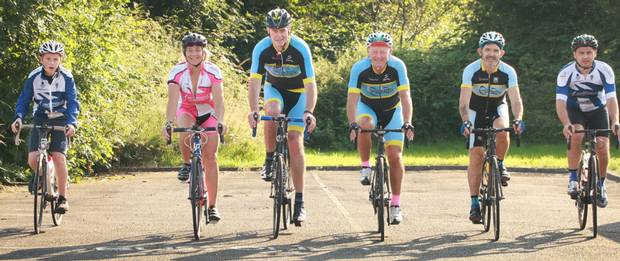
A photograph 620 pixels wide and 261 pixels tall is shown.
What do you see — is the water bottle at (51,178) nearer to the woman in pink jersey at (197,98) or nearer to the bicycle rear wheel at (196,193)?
the woman in pink jersey at (197,98)

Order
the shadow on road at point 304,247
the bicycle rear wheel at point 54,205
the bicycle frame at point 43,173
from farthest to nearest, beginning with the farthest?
the bicycle rear wheel at point 54,205
the bicycle frame at point 43,173
the shadow on road at point 304,247

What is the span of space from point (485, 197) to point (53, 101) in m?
4.44

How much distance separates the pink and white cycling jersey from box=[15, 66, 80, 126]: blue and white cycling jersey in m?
1.31

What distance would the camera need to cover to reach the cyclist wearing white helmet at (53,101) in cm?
1172

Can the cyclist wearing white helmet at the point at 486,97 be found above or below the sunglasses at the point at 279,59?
below

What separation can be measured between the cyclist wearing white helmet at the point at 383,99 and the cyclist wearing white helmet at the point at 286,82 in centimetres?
47

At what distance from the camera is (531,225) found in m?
12.2

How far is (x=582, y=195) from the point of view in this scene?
38.8 feet

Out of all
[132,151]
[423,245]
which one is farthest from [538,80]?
[423,245]

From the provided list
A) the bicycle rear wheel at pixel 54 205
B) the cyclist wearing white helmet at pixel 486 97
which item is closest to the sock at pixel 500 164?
the cyclist wearing white helmet at pixel 486 97

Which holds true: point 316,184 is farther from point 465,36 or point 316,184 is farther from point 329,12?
point 329,12

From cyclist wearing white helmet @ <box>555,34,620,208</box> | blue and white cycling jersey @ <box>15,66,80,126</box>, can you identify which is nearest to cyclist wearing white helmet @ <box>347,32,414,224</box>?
cyclist wearing white helmet @ <box>555,34,620,208</box>

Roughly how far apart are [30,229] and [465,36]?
24.5m

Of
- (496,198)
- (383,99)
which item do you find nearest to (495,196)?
(496,198)
